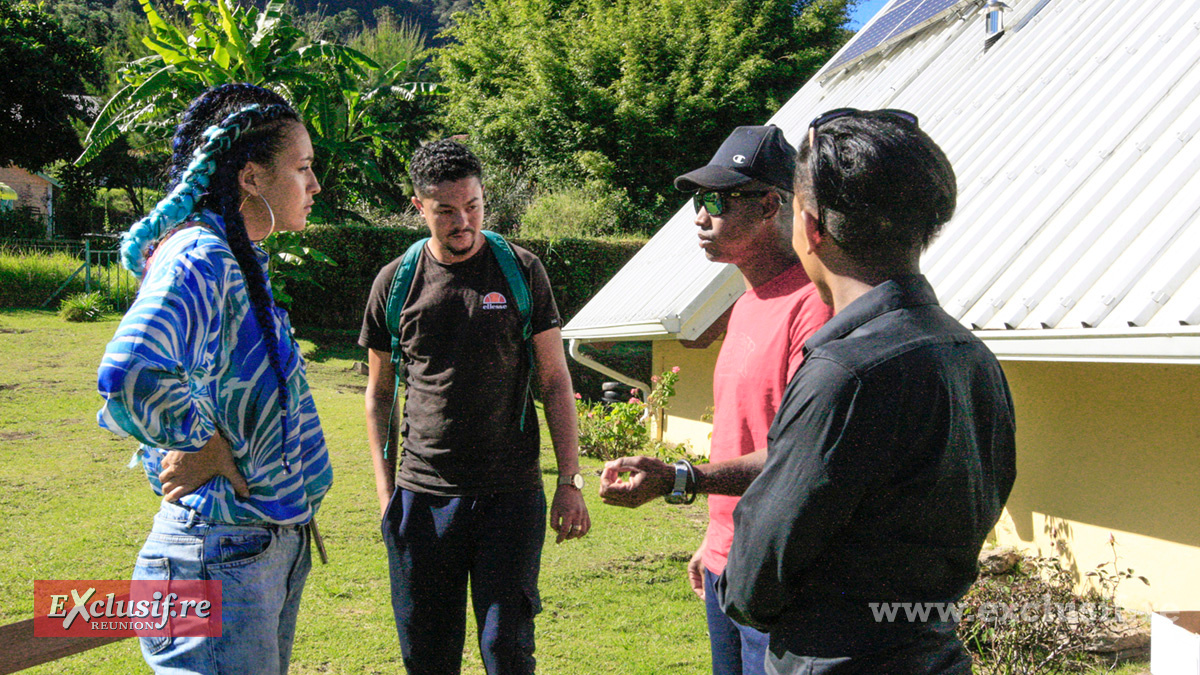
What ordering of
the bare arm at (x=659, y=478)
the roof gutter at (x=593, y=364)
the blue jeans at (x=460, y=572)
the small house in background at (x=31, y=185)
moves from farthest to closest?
the small house in background at (x=31, y=185), the roof gutter at (x=593, y=364), the blue jeans at (x=460, y=572), the bare arm at (x=659, y=478)

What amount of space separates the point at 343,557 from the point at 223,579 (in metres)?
4.99

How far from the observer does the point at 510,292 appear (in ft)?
10.6

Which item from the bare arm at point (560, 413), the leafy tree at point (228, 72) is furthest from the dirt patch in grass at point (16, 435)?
the bare arm at point (560, 413)

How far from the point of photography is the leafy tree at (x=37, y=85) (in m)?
30.6

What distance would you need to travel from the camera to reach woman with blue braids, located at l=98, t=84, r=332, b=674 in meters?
1.76

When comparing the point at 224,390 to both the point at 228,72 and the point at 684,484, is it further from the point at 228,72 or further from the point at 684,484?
the point at 228,72

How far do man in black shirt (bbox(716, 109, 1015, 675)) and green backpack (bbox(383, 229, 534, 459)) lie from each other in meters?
1.72

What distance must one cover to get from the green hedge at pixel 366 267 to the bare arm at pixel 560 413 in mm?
14740

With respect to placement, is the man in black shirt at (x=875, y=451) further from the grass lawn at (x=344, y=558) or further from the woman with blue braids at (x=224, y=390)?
the grass lawn at (x=344, y=558)

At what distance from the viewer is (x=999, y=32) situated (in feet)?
26.4

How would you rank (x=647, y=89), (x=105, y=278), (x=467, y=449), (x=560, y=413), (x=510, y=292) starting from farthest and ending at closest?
(x=647, y=89), (x=105, y=278), (x=560, y=413), (x=510, y=292), (x=467, y=449)

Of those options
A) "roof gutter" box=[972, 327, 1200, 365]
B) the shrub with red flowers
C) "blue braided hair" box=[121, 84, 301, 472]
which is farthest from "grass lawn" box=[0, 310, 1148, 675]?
"blue braided hair" box=[121, 84, 301, 472]

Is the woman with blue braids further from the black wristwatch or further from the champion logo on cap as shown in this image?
the champion logo on cap

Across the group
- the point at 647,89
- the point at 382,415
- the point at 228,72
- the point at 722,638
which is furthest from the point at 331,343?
the point at 722,638
